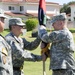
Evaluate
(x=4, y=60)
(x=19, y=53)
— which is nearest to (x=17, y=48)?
(x=19, y=53)

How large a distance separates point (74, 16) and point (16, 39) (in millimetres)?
78092

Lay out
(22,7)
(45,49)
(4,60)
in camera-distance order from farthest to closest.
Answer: (22,7)
(45,49)
(4,60)

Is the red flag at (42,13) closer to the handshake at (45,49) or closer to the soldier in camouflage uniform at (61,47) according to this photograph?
the handshake at (45,49)

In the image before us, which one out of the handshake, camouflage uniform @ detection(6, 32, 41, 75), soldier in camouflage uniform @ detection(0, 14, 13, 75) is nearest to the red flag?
the handshake

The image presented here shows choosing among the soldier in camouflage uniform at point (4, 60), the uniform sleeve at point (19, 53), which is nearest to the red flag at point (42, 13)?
the uniform sleeve at point (19, 53)

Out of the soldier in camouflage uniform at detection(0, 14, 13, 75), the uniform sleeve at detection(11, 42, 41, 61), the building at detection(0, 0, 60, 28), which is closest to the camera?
the soldier in camouflage uniform at detection(0, 14, 13, 75)

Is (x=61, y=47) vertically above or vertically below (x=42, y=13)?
below

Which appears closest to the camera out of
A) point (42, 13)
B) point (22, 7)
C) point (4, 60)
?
point (4, 60)

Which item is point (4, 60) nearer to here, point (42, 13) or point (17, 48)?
point (17, 48)

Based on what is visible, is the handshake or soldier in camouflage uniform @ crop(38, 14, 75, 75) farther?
the handshake

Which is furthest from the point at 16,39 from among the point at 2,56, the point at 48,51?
the point at 2,56

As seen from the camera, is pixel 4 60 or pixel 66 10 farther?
pixel 66 10

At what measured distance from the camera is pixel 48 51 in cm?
639

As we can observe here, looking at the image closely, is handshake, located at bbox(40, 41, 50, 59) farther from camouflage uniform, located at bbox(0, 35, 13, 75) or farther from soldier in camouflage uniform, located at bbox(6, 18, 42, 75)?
camouflage uniform, located at bbox(0, 35, 13, 75)
